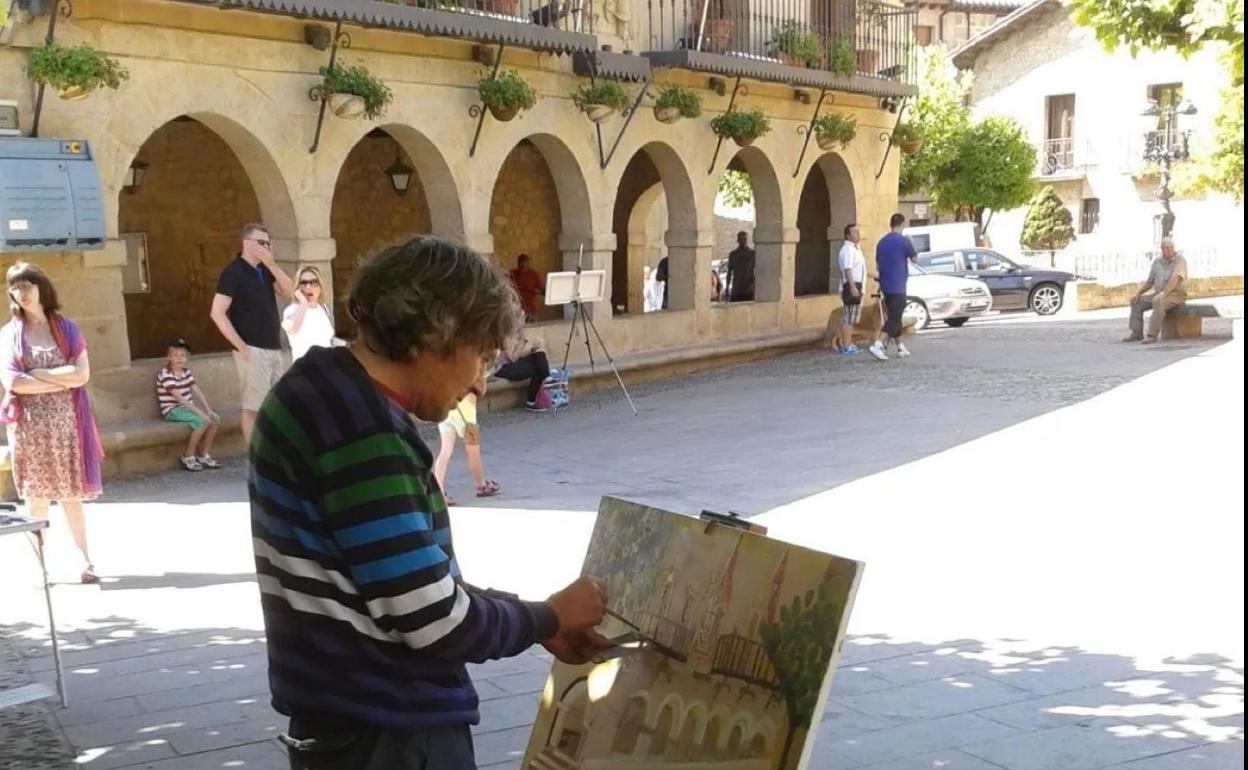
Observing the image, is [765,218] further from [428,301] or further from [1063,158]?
[1063,158]

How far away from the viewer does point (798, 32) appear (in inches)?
707

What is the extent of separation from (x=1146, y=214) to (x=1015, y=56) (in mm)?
7186

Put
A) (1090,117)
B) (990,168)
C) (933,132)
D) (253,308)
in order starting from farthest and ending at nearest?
(1090,117), (933,132), (990,168), (253,308)

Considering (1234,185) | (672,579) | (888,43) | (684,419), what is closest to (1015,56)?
(1234,185)

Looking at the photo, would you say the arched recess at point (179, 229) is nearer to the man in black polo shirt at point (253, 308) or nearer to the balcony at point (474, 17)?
the balcony at point (474, 17)

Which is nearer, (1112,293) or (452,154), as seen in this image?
(452,154)

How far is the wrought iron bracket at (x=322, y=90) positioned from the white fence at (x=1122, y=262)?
96.0 ft

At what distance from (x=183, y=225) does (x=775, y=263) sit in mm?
7835

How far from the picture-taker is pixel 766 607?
2453 millimetres

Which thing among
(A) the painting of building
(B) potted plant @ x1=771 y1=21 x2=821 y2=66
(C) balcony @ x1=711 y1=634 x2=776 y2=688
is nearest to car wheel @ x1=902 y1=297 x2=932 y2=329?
(B) potted plant @ x1=771 y1=21 x2=821 y2=66

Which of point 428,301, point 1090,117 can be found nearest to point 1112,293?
point 1090,117

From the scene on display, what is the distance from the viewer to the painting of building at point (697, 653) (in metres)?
2.36

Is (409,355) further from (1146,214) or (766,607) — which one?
(1146,214)

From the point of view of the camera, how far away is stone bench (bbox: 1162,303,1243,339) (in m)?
18.4
